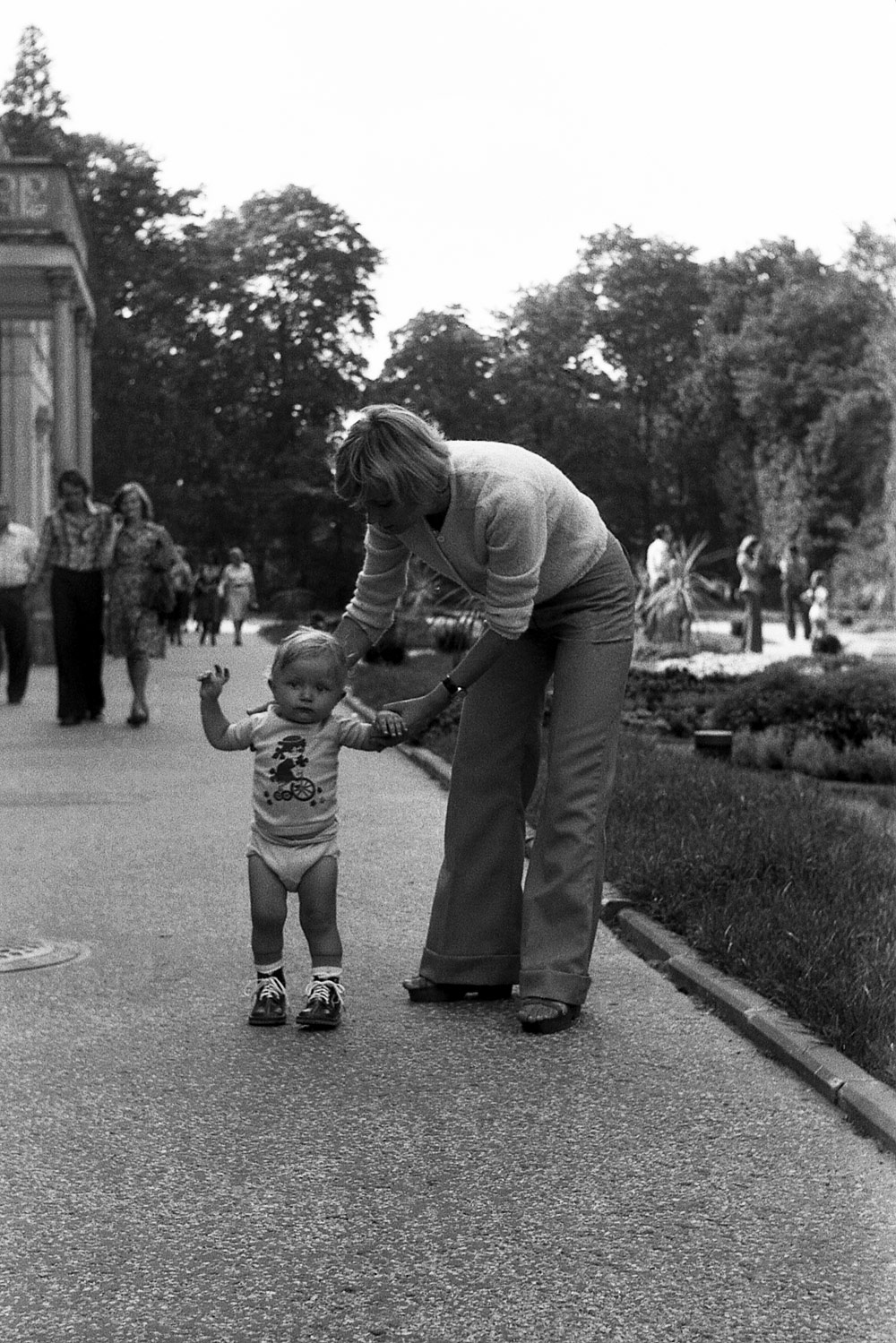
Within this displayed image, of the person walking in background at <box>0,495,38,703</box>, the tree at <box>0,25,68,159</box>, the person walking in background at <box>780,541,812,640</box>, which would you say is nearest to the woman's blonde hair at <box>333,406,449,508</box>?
the person walking in background at <box>0,495,38,703</box>

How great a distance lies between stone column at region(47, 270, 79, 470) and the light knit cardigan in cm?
2202

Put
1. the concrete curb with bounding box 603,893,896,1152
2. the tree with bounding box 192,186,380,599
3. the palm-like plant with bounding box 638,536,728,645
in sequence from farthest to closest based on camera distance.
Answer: the tree with bounding box 192,186,380,599
the palm-like plant with bounding box 638,536,728,645
the concrete curb with bounding box 603,893,896,1152

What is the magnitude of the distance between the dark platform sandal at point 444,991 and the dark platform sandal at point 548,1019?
1.09 feet

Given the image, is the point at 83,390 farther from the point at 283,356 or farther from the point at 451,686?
the point at 283,356

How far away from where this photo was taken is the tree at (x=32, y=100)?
57.0 metres

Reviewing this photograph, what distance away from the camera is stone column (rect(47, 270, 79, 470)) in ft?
89.7

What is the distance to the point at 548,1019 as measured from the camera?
555cm

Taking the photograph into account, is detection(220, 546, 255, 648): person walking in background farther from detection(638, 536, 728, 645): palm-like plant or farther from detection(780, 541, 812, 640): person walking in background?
detection(638, 536, 728, 645): palm-like plant

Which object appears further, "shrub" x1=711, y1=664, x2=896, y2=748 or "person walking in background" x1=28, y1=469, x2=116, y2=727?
"person walking in background" x1=28, y1=469, x2=116, y2=727

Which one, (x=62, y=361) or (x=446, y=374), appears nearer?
(x=62, y=361)

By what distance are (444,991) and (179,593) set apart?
19621mm

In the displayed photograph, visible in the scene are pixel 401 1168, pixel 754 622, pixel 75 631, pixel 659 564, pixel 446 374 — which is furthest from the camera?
pixel 446 374

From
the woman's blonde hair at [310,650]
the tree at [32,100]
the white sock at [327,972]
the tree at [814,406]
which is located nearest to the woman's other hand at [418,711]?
the woman's blonde hair at [310,650]

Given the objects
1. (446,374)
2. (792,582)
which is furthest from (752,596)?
(446,374)
